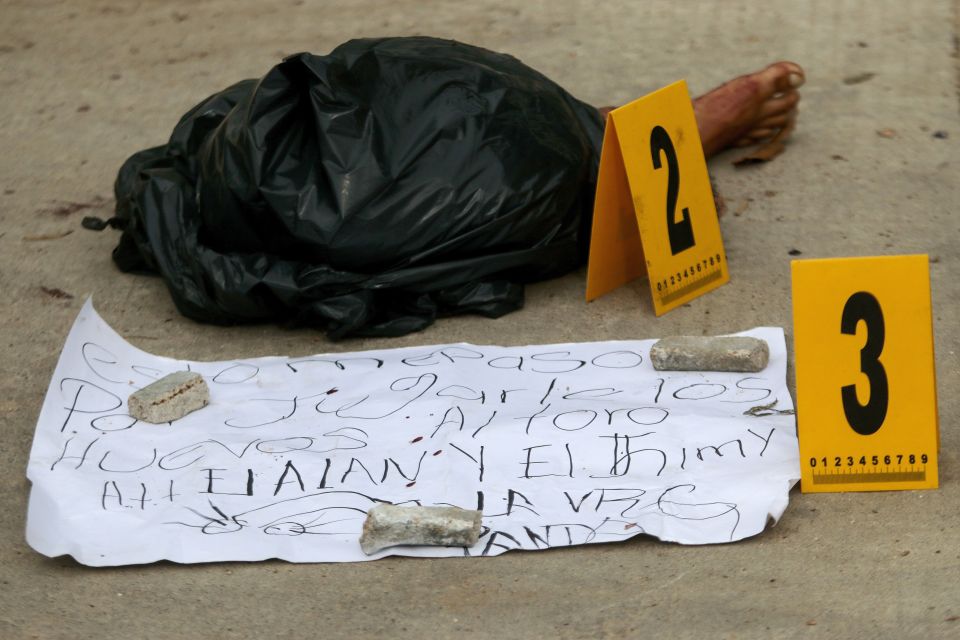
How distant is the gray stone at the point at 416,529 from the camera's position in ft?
7.29

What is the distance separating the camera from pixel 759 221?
11.6ft

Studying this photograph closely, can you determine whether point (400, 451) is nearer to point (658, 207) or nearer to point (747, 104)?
point (658, 207)

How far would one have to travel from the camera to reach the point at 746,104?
148 inches

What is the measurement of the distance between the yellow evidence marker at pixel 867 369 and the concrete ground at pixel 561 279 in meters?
0.08

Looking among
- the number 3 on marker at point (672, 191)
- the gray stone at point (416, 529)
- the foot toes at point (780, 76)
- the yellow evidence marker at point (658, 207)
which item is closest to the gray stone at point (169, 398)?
the gray stone at point (416, 529)

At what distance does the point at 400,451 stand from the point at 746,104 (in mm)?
1812

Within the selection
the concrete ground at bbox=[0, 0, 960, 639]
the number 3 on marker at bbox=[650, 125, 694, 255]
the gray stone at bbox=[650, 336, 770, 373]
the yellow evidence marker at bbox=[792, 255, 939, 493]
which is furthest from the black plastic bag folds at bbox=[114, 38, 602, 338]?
the yellow evidence marker at bbox=[792, 255, 939, 493]

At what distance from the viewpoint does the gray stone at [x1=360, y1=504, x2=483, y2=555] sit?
2223mm

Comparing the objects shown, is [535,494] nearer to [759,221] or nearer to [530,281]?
[530,281]

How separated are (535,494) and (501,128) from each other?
1.12 m

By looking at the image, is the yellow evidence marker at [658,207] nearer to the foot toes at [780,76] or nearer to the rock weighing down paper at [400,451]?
the rock weighing down paper at [400,451]

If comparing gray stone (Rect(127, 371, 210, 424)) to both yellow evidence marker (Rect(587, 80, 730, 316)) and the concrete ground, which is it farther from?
yellow evidence marker (Rect(587, 80, 730, 316))

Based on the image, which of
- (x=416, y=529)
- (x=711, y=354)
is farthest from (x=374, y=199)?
(x=416, y=529)

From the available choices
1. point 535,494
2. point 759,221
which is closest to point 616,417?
point 535,494
